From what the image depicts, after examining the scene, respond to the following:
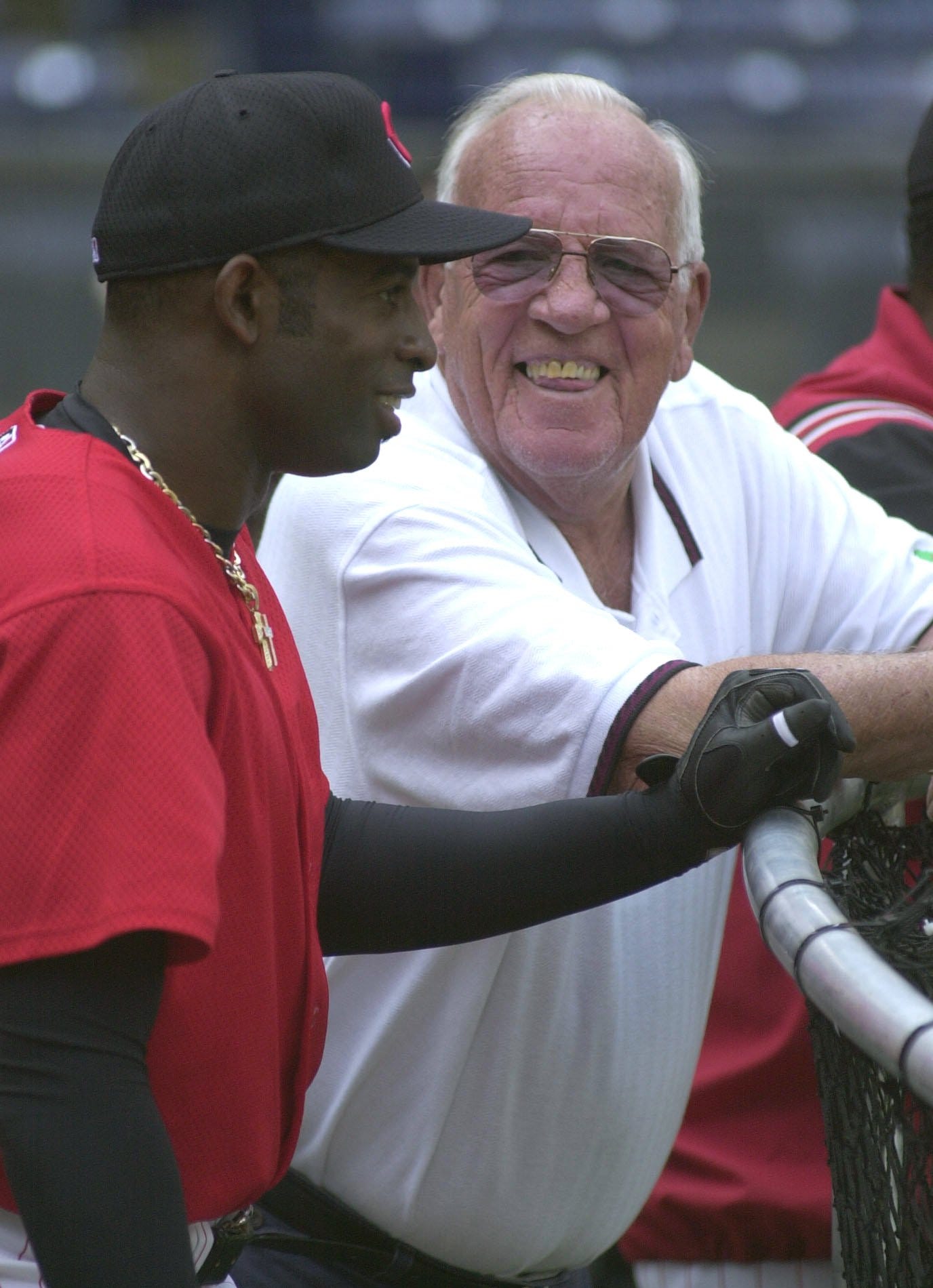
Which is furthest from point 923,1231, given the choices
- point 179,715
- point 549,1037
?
point 549,1037

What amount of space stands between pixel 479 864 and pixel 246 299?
23.4 inches

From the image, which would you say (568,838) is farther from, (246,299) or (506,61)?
(506,61)

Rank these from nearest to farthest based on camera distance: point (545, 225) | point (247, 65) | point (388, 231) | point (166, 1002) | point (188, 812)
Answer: point (188, 812)
point (166, 1002)
point (388, 231)
point (545, 225)
point (247, 65)

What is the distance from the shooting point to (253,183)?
52.4 inches

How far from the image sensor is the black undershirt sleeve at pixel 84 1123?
113 centimetres

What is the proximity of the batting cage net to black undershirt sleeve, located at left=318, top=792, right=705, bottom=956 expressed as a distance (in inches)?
7.2

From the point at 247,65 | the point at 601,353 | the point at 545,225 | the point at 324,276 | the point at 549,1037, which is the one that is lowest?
the point at 247,65

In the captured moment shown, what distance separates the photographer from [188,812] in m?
1.15

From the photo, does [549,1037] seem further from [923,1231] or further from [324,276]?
[324,276]

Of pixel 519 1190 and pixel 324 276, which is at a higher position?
pixel 324 276

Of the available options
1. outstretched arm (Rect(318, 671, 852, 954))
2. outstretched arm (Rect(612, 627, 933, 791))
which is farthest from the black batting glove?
outstretched arm (Rect(612, 627, 933, 791))

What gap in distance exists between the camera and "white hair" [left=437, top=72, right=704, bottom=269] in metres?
2.16

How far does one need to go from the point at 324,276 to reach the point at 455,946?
2.65 ft

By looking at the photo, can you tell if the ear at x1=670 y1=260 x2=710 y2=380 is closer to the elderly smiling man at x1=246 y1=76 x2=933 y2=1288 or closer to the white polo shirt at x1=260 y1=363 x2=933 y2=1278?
the elderly smiling man at x1=246 y1=76 x2=933 y2=1288
